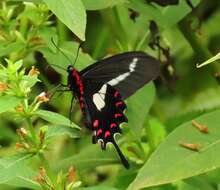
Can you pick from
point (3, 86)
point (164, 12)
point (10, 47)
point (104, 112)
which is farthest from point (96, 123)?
point (3, 86)

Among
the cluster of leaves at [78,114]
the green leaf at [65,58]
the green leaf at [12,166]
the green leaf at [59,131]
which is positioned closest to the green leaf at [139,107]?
the cluster of leaves at [78,114]

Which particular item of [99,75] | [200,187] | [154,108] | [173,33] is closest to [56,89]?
[99,75]

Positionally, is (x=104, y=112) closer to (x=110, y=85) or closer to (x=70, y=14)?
(x=110, y=85)

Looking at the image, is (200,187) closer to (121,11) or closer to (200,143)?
(200,143)

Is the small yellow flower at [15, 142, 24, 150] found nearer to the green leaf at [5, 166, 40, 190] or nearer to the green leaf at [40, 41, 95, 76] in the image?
the green leaf at [5, 166, 40, 190]

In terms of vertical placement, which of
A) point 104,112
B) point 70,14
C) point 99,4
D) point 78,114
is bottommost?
point 78,114

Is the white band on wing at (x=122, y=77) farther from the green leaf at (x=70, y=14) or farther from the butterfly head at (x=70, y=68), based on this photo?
the green leaf at (x=70, y=14)
